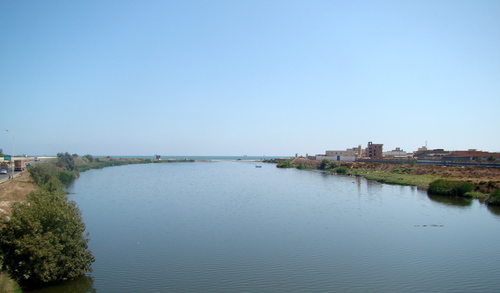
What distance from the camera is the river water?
1288 centimetres

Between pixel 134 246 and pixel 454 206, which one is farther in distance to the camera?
pixel 454 206

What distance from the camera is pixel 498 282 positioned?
13180mm

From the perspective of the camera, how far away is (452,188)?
36.5 meters

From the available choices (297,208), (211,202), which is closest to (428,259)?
(297,208)

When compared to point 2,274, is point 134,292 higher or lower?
lower

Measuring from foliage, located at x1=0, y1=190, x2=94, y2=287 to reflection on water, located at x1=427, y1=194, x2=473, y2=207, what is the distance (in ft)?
103

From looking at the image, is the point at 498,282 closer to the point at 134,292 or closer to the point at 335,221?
the point at 335,221

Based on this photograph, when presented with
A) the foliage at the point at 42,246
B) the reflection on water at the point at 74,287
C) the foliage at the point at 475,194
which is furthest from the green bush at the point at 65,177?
the foliage at the point at 475,194

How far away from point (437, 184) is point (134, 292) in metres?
36.2

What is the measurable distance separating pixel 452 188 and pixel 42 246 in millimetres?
38104

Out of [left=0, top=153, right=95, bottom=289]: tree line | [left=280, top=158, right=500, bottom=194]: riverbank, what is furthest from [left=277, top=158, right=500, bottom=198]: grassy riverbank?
[left=0, top=153, right=95, bottom=289]: tree line

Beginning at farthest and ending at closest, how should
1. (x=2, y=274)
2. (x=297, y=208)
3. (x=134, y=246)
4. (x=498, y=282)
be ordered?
(x=297, y=208)
(x=134, y=246)
(x=498, y=282)
(x=2, y=274)

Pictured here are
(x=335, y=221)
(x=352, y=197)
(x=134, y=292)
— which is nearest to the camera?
(x=134, y=292)

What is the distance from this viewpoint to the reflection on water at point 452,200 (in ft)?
104
